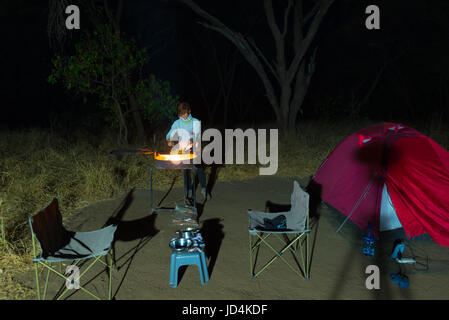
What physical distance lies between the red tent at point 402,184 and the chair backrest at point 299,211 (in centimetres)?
115

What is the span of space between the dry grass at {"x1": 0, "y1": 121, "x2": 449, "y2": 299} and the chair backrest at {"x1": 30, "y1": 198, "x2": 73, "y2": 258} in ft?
1.82

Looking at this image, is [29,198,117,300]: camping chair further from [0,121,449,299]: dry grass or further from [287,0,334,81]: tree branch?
[287,0,334,81]: tree branch

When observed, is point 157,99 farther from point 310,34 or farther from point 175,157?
point 175,157

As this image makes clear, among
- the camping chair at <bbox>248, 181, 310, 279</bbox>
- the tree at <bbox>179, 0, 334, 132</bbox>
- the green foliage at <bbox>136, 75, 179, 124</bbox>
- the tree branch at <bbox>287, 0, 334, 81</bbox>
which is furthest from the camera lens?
the tree at <bbox>179, 0, 334, 132</bbox>

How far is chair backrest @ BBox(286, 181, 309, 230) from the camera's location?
3922 mm

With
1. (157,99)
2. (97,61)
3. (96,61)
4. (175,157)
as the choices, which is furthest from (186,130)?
(97,61)

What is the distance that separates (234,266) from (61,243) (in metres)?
1.80

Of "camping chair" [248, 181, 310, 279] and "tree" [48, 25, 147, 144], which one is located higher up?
"tree" [48, 25, 147, 144]

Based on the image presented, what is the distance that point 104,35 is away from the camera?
864 cm

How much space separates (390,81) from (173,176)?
57.8 ft

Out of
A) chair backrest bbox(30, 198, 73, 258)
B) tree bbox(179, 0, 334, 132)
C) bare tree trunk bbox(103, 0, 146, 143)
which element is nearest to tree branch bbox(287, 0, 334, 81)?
tree bbox(179, 0, 334, 132)

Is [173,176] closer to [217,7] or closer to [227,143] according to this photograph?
[227,143]

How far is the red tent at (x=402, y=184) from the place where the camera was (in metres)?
4.73

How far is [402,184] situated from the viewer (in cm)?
488
